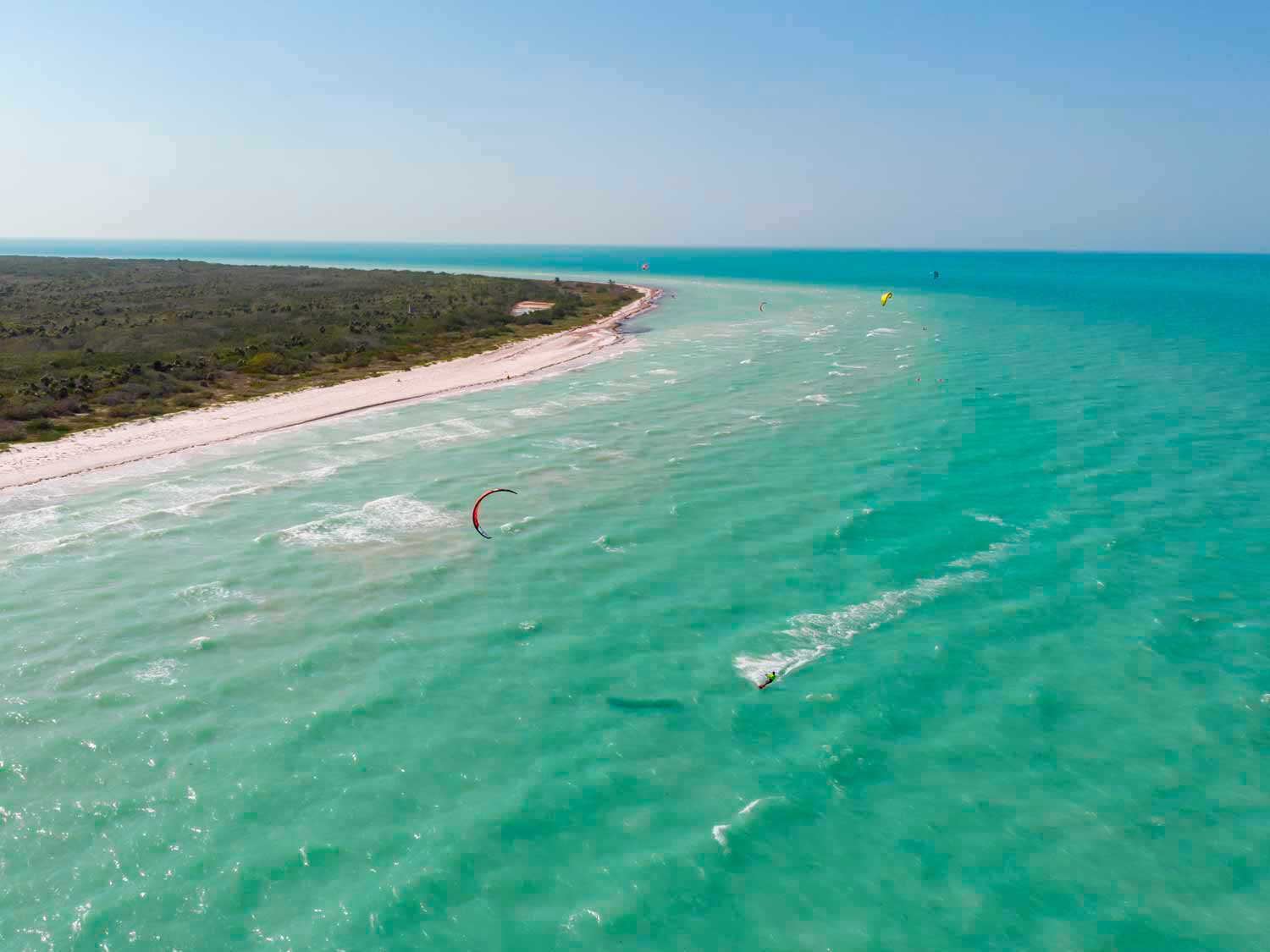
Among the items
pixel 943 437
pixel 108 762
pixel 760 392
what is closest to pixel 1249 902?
pixel 108 762

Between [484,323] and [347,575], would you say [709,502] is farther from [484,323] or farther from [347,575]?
[484,323]

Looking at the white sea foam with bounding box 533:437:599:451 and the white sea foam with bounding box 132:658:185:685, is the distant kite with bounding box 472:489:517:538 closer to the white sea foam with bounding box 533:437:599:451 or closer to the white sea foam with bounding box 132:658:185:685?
the white sea foam with bounding box 533:437:599:451

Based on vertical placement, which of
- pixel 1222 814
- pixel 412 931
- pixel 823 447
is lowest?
pixel 412 931

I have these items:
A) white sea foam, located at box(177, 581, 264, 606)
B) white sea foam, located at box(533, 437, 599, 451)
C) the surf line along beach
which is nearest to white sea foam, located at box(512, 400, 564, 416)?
white sea foam, located at box(533, 437, 599, 451)

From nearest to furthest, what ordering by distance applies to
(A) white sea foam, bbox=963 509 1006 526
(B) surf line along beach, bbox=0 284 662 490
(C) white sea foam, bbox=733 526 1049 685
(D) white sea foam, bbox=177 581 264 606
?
1. (C) white sea foam, bbox=733 526 1049 685
2. (D) white sea foam, bbox=177 581 264 606
3. (A) white sea foam, bbox=963 509 1006 526
4. (B) surf line along beach, bbox=0 284 662 490

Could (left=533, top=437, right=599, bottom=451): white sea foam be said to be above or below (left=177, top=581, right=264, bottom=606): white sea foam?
above
